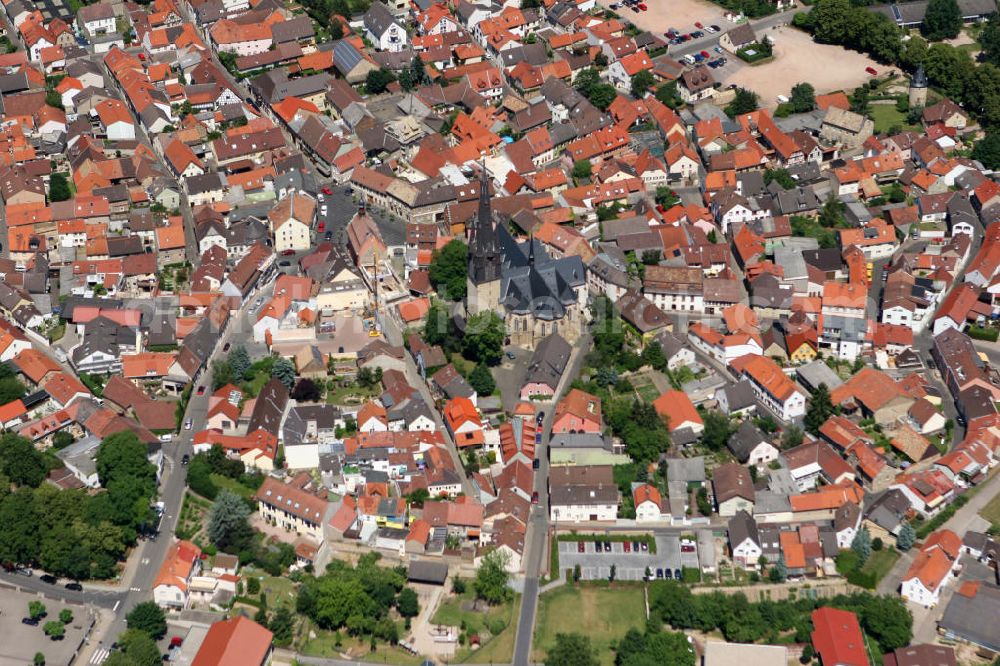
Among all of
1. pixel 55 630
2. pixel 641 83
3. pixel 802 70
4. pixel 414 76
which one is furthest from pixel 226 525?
pixel 802 70

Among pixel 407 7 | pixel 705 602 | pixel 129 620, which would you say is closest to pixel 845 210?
pixel 705 602

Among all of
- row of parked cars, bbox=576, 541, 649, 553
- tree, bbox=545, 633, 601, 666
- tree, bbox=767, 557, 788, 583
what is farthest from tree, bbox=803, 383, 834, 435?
tree, bbox=545, 633, 601, 666

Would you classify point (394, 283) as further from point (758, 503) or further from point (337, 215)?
point (758, 503)

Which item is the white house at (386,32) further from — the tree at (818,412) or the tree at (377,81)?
the tree at (818,412)

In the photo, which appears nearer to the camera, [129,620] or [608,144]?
[129,620]

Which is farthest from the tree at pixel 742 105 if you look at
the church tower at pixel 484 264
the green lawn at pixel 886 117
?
the church tower at pixel 484 264

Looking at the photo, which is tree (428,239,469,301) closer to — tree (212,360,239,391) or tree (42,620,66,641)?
tree (212,360,239,391)
